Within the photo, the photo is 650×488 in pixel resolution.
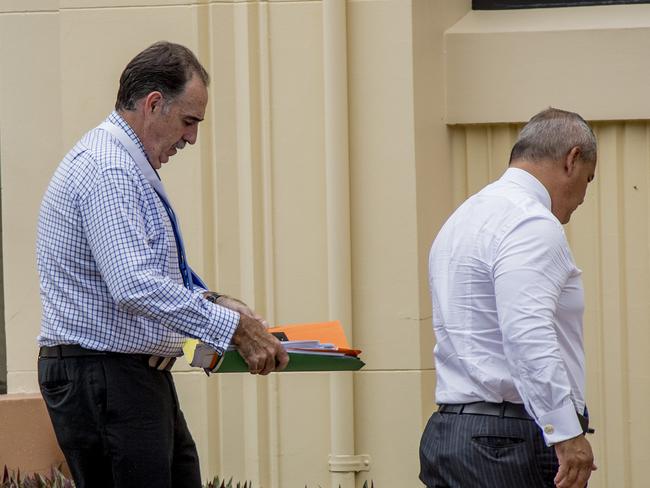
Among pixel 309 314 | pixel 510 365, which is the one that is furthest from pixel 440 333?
pixel 309 314

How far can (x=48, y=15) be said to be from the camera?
20.2ft

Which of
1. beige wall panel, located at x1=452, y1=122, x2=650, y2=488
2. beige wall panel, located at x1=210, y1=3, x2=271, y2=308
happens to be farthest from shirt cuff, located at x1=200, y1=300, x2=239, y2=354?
beige wall panel, located at x1=452, y1=122, x2=650, y2=488

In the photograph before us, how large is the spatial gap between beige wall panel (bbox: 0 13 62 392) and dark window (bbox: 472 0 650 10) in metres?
2.09

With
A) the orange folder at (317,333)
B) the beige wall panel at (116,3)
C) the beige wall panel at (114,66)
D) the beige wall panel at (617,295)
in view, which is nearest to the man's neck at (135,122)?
the orange folder at (317,333)

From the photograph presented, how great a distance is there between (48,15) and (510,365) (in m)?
3.52

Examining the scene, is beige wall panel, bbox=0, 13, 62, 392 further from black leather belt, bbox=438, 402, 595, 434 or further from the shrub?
black leather belt, bbox=438, 402, 595, 434

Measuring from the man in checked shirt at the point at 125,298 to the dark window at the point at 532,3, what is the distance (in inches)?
108

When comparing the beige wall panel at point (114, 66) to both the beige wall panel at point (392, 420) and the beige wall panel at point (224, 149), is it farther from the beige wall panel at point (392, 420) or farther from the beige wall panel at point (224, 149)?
the beige wall panel at point (392, 420)

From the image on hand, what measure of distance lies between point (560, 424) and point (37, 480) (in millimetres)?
2969

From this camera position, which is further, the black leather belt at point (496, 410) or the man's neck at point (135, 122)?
the man's neck at point (135, 122)

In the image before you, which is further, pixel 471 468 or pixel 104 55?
pixel 104 55

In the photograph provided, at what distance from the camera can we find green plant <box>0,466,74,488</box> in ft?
18.4

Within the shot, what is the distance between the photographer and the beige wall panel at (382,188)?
19.3 feet

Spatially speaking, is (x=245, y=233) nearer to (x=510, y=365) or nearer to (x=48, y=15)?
(x=48, y=15)
